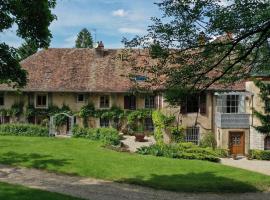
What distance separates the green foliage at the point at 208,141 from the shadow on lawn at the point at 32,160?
14298 mm

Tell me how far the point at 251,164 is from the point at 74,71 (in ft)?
77.9

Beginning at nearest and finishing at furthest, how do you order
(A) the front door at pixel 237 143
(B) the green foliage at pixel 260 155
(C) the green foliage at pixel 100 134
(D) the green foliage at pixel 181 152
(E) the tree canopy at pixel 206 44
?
(E) the tree canopy at pixel 206 44 → (D) the green foliage at pixel 181 152 → (B) the green foliage at pixel 260 155 → (A) the front door at pixel 237 143 → (C) the green foliage at pixel 100 134

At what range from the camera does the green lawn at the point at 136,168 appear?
2264 cm

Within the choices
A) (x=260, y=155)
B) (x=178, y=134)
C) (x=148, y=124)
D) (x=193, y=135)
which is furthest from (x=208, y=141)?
(x=148, y=124)

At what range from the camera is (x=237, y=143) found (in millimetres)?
37750

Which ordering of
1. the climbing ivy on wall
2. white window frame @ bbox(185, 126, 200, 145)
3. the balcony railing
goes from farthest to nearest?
white window frame @ bbox(185, 126, 200, 145), the balcony railing, the climbing ivy on wall

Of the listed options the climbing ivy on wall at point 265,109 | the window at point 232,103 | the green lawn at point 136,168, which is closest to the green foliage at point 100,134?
the green lawn at point 136,168

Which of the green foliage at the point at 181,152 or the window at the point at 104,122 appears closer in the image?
the green foliage at the point at 181,152

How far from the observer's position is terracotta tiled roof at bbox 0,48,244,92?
47094 millimetres

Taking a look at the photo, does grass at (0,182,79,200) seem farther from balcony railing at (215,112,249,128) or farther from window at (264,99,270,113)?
balcony railing at (215,112,249,128)

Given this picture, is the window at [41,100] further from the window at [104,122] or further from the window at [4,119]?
the window at [104,122]

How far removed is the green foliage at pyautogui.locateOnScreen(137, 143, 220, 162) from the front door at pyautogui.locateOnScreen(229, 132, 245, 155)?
4367mm

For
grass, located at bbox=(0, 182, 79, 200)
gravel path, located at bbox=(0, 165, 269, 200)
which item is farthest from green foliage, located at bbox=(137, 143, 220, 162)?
grass, located at bbox=(0, 182, 79, 200)

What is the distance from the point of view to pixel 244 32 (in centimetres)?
1108
